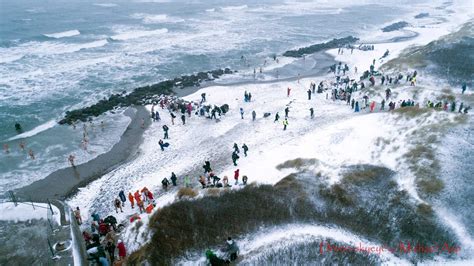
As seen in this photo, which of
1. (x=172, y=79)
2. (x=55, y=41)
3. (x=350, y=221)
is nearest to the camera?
(x=350, y=221)

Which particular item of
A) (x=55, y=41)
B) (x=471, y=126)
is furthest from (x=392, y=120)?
(x=55, y=41)

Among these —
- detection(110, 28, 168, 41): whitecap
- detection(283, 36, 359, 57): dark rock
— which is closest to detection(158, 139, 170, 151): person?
detection(283, 36, 359, 57): dark rock

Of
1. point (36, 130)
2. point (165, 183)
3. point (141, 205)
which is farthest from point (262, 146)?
point (36, 130)

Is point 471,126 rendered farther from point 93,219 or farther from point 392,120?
point 93,219

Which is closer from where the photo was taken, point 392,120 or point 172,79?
point 392,120

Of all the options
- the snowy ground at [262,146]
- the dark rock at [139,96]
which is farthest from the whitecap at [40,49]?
Answer: the snowy ground at [262,146]

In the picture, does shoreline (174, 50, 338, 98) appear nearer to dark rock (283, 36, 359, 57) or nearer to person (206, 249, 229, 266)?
dark rock (283, 36, 359, 57)
